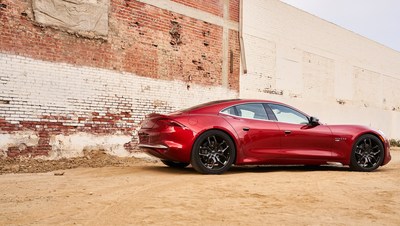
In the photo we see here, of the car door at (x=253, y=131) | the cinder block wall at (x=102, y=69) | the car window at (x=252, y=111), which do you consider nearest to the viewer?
the car door at (x=253, y=131)

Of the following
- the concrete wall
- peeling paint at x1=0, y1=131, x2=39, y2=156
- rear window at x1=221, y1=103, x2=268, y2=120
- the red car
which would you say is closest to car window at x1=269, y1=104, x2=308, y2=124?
the red car

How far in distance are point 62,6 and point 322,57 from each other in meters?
11.6

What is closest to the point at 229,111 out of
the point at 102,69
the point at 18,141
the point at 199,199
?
the point at 199,199

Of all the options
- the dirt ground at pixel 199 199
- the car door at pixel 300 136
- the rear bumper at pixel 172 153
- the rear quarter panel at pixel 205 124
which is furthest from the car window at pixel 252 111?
the rear bumper at pixel 172 153

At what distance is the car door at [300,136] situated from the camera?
24.1 ft

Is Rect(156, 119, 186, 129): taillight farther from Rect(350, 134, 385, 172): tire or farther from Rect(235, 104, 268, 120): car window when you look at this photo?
Rect(350, 134, 385, 172): tire

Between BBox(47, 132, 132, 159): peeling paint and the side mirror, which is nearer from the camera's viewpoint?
the side mirror

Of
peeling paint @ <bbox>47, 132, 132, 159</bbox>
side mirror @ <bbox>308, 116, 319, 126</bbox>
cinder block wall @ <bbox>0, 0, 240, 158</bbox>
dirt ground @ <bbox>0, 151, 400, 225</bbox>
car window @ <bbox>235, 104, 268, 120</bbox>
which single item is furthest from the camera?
peeling paint @ <bbox>47, 132, 132, 159</bbox>

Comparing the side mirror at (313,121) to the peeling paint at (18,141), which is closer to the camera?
the side mirror at (313,121)

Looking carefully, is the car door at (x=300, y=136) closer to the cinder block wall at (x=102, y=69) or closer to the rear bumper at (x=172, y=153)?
A: the rear bumper at (x=172, y=153)

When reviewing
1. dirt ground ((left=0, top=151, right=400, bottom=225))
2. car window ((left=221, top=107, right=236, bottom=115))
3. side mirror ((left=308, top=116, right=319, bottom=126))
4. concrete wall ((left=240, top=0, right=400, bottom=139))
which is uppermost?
concrete wall ((left=240, top=0, right=400, bottom=139))

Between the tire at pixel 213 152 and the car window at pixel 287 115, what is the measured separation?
45.7 inches

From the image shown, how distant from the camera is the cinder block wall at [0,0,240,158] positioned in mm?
8547

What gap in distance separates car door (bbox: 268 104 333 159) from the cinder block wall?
13.6 feet
